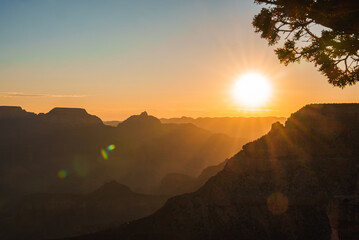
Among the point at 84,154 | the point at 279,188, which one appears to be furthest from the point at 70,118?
the point at 279,188

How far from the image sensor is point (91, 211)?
290ft

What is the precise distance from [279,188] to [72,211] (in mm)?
58219

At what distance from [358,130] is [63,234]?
197ft

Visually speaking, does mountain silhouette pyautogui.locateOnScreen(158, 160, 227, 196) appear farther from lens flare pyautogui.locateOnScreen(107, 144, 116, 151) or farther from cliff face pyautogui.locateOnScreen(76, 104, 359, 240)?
lens flare pyautogui.locateOnScreen(107, 144, 116, 151)

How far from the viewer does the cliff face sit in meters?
43.8

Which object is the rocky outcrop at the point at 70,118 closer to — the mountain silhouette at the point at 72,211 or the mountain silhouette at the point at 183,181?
the mountain silhouette at the point at 183,181

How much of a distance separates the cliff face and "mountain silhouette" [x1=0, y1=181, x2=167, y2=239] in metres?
35.9

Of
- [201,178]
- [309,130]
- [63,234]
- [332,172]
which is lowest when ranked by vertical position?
[63,234]

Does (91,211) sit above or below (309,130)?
below

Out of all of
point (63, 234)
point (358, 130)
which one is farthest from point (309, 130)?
point (63, 234)

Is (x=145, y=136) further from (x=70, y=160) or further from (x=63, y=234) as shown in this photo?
(x=63, y=234)

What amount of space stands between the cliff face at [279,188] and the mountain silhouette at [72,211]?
35.9 m

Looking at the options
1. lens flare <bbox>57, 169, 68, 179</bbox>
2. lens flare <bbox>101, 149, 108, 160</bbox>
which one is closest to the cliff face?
lens flare <bbox>57, 169, 68, 179</bbox>

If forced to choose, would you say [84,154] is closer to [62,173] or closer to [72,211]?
[62,173]
